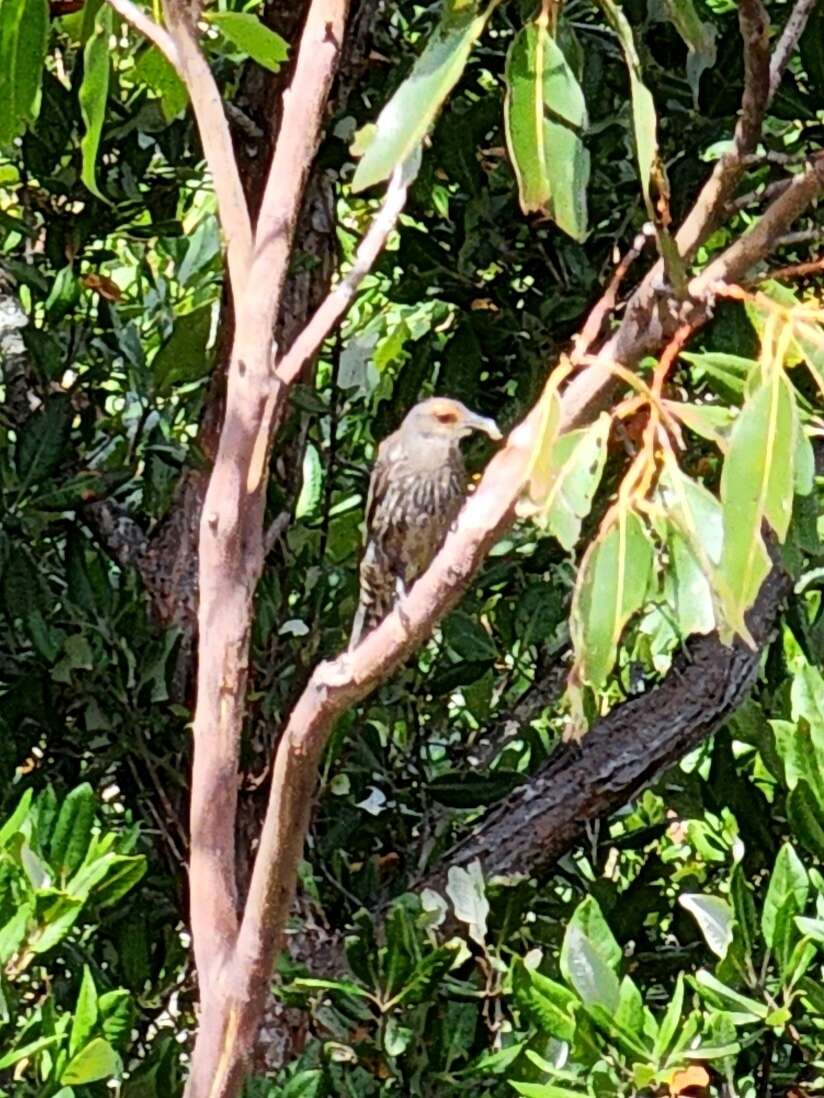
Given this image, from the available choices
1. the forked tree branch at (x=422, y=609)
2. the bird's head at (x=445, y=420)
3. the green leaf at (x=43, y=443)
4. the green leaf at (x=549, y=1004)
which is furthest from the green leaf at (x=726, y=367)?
the green leaf at (x=43, y=443)

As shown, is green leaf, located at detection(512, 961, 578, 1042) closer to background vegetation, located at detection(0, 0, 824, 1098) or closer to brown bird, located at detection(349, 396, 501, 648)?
background vegetation, located at detection(0, 0, 824, 1098)

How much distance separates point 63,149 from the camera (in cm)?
157

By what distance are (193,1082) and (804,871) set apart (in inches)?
17.2

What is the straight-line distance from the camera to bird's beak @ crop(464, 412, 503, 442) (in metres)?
1.61

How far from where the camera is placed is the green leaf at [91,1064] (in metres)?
1.14

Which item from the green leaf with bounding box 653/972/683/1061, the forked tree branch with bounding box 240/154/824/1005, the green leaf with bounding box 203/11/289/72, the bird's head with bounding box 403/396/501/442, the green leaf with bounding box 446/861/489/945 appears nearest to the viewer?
the forked tree branch with bounding box 240/154/824/1005

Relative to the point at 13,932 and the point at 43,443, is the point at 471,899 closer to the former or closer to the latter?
the point at 13,932

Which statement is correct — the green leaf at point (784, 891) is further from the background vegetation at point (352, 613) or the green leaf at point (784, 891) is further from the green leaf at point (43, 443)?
the green leaf at point (43, 443)

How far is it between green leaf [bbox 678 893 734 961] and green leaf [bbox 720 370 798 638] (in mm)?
486

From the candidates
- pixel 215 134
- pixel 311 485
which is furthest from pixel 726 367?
pixel 311 485

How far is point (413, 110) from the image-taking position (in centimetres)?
80

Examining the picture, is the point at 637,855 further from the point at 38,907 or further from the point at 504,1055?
the point at 38,907

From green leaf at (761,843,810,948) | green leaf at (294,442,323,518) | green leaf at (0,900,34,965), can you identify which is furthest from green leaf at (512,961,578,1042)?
green leaf at (294,442,323,518)

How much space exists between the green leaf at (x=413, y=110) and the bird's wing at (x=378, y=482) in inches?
34.3
